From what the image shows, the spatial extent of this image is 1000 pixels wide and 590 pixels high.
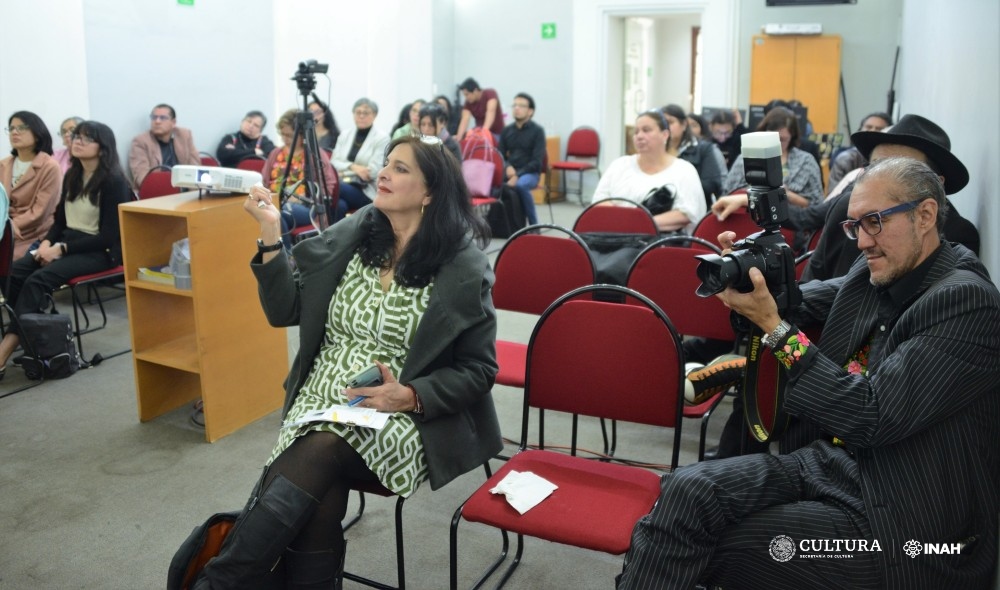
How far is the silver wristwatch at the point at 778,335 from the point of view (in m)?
1.73

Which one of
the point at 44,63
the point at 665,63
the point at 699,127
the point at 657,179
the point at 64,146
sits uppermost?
the point at 665,63

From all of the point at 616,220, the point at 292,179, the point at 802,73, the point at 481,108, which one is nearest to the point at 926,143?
the point at 616,220

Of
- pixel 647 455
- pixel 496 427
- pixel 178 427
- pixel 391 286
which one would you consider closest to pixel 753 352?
pixel 496 427

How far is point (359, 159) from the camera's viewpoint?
6.78 m

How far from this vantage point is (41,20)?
6.07m

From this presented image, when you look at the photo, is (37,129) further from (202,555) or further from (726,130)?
(726,130)

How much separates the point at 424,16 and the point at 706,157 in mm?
5410

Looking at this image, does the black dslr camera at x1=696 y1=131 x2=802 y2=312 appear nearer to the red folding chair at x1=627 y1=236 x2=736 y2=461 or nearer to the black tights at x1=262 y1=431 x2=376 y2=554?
the black tights at x1=262 y1=431 x2=376 y2=554

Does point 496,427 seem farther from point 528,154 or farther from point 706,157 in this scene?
point 528,154

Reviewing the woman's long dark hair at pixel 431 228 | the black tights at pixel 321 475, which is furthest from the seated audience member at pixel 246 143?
the black tights at pixel 321 475

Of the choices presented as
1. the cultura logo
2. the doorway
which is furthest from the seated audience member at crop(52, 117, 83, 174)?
the doorway

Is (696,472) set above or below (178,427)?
above

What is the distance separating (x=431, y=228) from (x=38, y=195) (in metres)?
3.53

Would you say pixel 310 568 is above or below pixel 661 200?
below
